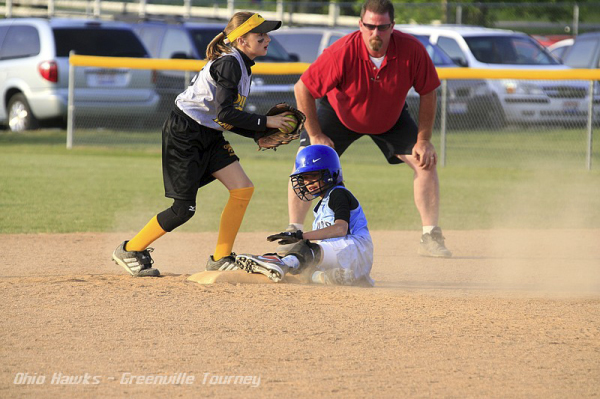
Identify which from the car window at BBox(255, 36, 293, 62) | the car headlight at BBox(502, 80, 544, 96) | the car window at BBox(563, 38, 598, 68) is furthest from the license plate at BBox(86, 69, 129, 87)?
the car window at BBox(563, 38, 598, 68)

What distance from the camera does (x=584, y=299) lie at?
592 cm

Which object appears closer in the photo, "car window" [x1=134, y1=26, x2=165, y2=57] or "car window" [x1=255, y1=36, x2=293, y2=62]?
"car window" [x1=255, y1=36, x2=293, y2=62]

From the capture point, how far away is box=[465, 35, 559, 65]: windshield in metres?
18.6

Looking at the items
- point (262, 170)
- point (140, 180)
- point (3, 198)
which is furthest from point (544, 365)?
point (262, 170)

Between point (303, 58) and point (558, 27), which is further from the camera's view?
point (558, 27)

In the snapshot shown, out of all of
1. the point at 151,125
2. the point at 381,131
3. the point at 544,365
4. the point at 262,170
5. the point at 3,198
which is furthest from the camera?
the point at 151,125

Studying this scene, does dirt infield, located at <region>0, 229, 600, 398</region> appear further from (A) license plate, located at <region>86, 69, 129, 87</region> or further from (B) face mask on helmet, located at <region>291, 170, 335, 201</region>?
(A) license plate, located at <region>86, 69, 129, 87</region>

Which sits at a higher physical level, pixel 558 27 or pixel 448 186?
pixel 558 27

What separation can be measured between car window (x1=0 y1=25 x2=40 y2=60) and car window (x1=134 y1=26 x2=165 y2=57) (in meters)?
2.52

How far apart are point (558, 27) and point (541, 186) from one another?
648 inches

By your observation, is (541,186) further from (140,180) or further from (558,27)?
(558,27)

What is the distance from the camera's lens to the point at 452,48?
19000 mm

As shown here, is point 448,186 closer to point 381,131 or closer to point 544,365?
point 381,131

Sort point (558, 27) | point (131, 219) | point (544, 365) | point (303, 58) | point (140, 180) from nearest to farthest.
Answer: point (544, 365) < point (131, 219) < point (140, 180) < point (303, 58) < point (558, 27)
